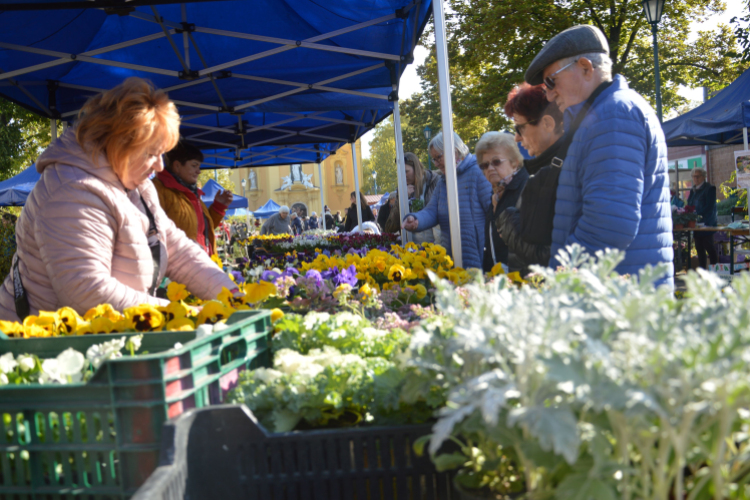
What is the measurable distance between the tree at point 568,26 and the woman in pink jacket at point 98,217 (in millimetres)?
14675

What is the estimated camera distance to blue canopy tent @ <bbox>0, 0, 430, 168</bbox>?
13.8ft

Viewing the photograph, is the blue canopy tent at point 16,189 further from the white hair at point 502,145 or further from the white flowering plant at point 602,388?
the white flowering plant at point 602,388

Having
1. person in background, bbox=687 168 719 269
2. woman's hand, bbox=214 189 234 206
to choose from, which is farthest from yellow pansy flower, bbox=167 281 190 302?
person in background, bbox=687 168 719 269

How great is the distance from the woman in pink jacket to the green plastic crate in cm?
75

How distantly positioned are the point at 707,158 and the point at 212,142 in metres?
21.2

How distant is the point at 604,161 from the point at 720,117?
7.79 meters

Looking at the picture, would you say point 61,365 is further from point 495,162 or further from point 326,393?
point 495,162

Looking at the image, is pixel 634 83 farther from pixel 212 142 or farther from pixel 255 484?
pixel 255 484

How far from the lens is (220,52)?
204 inches

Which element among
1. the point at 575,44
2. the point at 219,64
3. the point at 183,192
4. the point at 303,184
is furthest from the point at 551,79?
the point at 303,184

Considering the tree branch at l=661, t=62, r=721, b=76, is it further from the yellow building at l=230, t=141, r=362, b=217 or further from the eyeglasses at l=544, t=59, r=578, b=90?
the yellow building at l=230, t=141, r=362, b=217

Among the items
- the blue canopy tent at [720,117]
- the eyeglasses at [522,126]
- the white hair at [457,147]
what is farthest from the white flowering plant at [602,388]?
the blue canopy tent at [720,117]

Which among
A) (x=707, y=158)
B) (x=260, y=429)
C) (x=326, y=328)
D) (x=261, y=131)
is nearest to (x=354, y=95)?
(x=261, y=131)

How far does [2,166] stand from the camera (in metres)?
14.7
